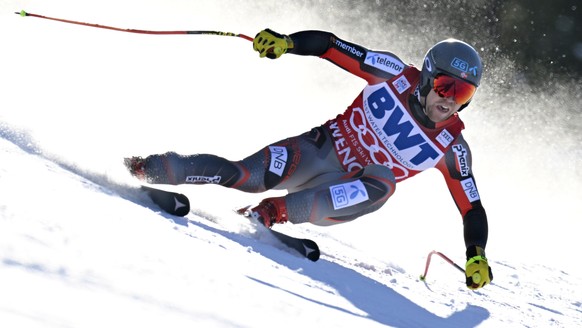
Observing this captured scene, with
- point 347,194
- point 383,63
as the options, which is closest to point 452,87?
point 383,63

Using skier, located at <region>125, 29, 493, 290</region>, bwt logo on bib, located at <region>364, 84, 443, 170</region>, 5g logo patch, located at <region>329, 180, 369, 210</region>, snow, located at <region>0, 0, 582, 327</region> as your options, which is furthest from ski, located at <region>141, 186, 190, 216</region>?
bwt logo on bib, located at <region>364, 84, 443, 170</region>

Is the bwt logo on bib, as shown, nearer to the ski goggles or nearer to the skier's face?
the skier's face

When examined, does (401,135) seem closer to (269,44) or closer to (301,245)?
(269,44)

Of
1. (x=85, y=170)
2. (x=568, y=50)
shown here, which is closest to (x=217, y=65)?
(x=568, y=50)

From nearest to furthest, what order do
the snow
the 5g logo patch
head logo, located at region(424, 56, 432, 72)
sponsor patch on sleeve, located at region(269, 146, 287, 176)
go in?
the snow
the 5g logo patch
sponsor patch on sleeve, located at region(269, 146, 287, 176)
head logo, located at region(424, 56, 432, 72)

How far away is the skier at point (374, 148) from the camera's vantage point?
4438 millimetres

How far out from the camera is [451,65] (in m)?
4.64

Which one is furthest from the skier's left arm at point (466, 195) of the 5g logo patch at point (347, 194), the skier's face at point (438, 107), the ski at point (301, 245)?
the ski at point (301, 245)

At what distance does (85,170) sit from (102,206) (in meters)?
0.80

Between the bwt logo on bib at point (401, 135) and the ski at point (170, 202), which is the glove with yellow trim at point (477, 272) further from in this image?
the ski at point (170, 202)

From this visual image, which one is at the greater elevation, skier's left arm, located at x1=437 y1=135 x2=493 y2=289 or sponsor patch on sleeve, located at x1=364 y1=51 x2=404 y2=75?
sponsor patch on sleeve, located at x1=364 y1=51 x2=404 y2=75

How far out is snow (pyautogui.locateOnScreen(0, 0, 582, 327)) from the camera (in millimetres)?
2045

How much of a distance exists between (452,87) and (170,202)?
1772 mm

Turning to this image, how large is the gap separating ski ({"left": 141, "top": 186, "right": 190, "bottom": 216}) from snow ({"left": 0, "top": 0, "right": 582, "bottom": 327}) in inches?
2.4
